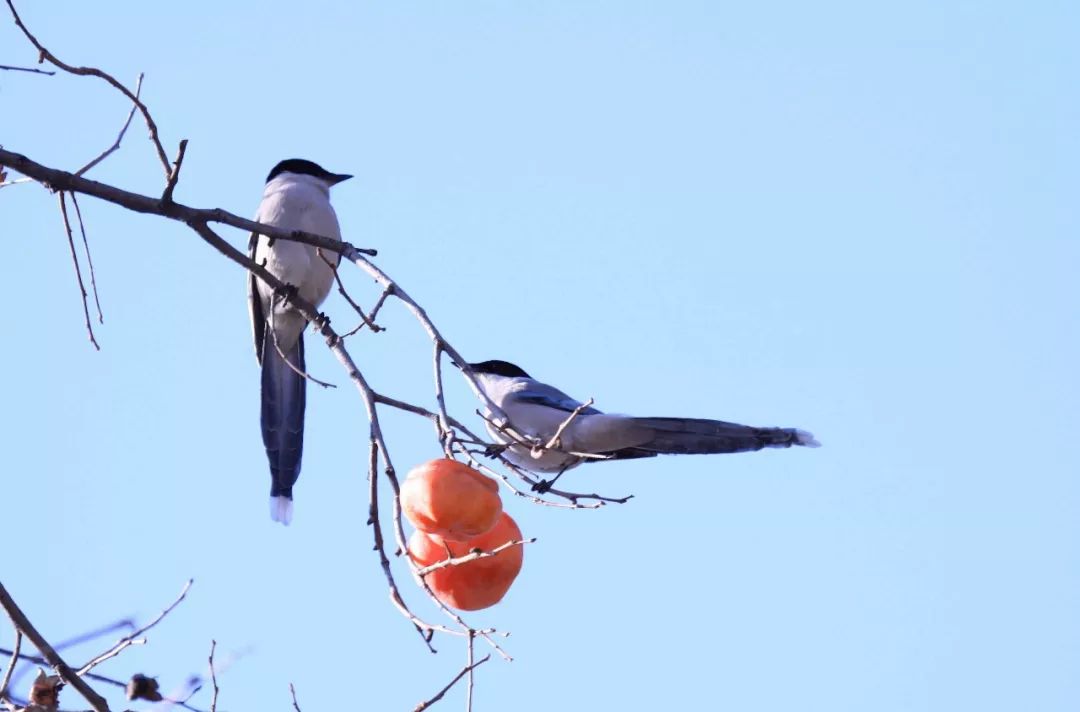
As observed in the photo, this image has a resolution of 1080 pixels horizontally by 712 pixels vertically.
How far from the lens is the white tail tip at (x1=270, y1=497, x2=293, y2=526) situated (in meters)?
3.99

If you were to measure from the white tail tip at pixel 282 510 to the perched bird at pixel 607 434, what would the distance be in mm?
651

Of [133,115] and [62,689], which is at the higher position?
[133,115]

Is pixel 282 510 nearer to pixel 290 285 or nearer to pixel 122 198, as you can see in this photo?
pixel 290 285

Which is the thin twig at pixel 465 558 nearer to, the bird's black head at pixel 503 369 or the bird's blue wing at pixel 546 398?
the bird's blue wing at pixel 546 398

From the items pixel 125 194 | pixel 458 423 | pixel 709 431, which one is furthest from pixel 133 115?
pixel 709 431

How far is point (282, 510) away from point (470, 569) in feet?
5.43

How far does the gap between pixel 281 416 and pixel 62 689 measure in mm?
2049

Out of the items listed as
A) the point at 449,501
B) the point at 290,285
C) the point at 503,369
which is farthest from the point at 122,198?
the point at 503,369

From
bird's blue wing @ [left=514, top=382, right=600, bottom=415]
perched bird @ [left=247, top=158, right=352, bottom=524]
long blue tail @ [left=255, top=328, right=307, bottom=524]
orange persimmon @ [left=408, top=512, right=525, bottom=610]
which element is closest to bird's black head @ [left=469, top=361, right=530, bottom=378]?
bird's blue wing @ [left=514, top=382, right=600, bottom=415]

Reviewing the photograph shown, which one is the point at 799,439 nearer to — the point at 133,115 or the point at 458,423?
the point at 458,423

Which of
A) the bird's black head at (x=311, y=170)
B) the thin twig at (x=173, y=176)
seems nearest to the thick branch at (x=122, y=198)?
the thin twig at (x=173, y=176)

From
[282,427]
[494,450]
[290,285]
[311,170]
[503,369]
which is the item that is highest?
[311,170]

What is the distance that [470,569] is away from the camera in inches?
99.2

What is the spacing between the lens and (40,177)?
9.89ft
